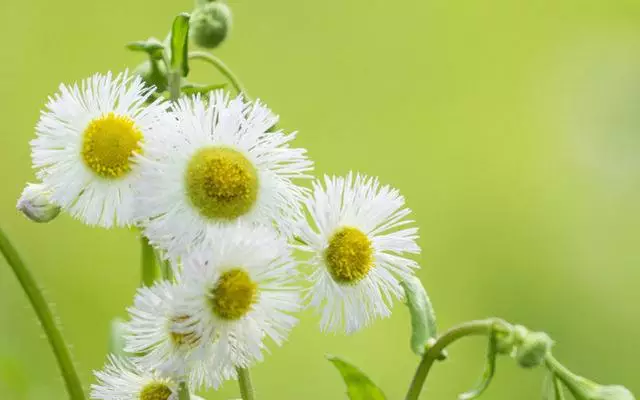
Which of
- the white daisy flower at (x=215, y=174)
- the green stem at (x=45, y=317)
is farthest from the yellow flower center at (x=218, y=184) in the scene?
the green stem at (x=45, y=317)

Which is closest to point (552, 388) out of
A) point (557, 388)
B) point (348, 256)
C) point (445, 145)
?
point (557, 388)

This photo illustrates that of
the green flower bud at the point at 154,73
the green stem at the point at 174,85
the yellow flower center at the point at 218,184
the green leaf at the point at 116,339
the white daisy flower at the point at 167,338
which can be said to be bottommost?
the green leaf at the point at 116,339

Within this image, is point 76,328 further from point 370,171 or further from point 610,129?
point 610,129

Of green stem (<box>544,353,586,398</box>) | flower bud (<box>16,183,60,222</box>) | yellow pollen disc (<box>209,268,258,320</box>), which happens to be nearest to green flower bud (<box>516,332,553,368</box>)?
green stem (<box>544,353,586,398</box>)

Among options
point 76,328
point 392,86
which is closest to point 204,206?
point 76,328

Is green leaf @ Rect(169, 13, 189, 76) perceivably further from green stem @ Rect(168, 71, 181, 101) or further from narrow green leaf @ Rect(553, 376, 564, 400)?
narrow green leaf @ Rect(553, 376, 564, 400)

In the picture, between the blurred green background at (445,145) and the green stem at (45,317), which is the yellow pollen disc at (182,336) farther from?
the blurred green background at (445,145)

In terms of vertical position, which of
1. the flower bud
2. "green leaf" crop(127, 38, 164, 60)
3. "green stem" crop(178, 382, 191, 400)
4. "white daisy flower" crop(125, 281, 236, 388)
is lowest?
"green stem" crop(178, 382, 191, 400)

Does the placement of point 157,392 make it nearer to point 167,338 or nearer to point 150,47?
point 167,338
